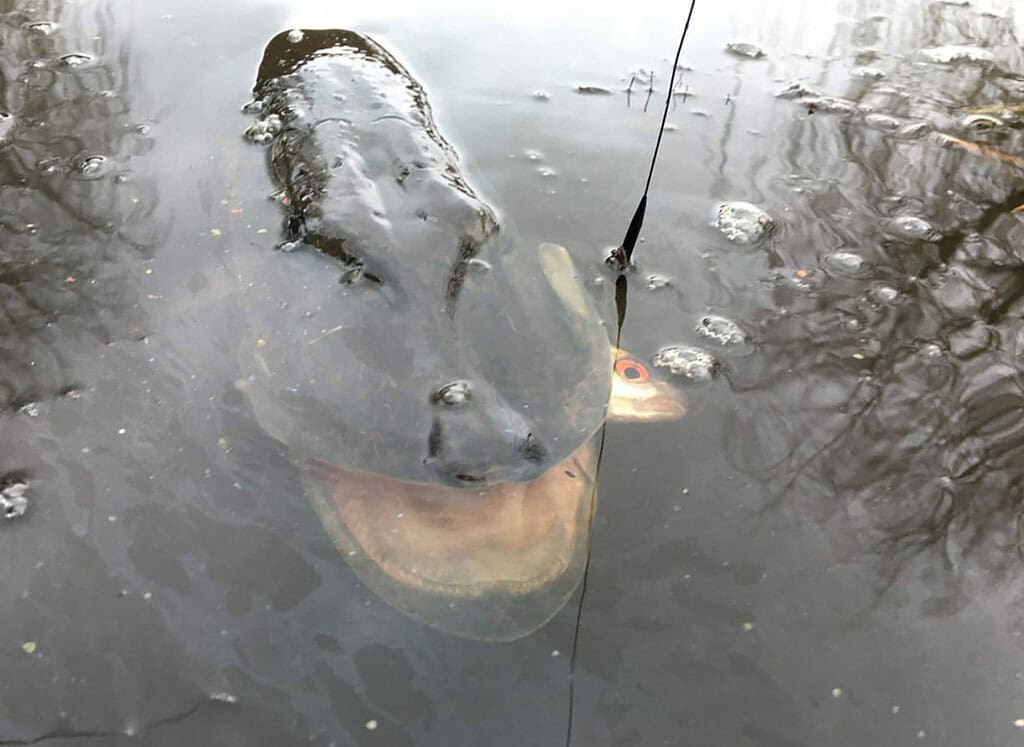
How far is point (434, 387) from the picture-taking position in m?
2.08

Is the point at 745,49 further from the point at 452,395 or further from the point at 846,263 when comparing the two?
the point at 452,395

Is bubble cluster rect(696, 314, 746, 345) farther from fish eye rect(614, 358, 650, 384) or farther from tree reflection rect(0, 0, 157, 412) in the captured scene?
tree reflection rect(0, 0, 157, 412)

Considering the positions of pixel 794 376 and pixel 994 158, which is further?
pixel 994 158

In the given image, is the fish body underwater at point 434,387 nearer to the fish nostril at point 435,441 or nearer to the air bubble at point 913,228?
the fish nostril at point 435,441

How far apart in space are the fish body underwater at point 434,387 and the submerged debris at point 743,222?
66 cm

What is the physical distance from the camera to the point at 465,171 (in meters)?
3.24

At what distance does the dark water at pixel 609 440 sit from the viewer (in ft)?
5.65

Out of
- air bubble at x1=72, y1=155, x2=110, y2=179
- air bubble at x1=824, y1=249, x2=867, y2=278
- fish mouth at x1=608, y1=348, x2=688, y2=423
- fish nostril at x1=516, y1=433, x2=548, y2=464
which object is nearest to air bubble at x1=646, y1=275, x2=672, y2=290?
fish mouth at x1=608, y1=348, x2=688, y2=423

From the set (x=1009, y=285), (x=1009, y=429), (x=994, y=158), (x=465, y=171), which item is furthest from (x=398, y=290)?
(x=994, y=158)

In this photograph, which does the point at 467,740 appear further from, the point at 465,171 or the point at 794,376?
the point at 465,171

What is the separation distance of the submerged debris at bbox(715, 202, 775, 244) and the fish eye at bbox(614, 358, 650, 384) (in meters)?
0.81

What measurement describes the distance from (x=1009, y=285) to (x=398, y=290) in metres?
2.20

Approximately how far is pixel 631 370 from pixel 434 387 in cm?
68

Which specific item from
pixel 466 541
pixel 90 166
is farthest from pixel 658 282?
pixel 90 166
